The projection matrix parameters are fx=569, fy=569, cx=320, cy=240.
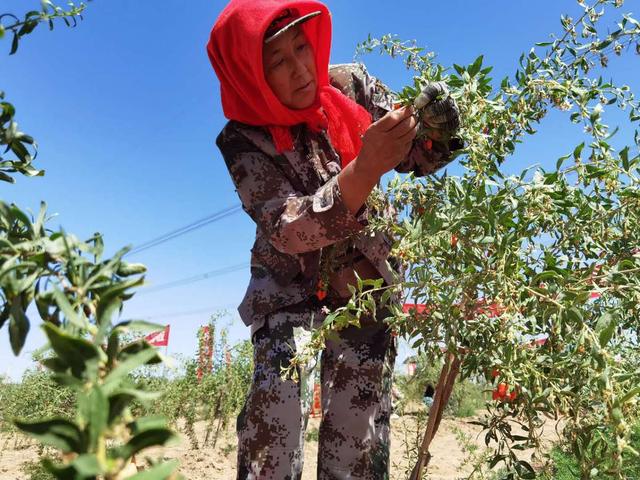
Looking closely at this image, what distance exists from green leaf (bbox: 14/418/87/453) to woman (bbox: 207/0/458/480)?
3.57ft

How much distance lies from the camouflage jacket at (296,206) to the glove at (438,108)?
0.30 metres

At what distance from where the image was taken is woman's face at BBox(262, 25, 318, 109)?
1720 mm

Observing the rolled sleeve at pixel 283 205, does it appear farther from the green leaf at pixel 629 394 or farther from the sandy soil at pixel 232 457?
the sandy soil at pixel 232 457

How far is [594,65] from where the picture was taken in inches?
53.1

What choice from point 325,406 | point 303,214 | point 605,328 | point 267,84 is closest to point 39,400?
point 325,406

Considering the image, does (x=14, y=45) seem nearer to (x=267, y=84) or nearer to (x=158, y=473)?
(x=158, y=473)

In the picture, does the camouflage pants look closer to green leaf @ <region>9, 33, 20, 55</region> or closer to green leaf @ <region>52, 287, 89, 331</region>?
green leaf @ <region>9, 33, 20, 55</region>

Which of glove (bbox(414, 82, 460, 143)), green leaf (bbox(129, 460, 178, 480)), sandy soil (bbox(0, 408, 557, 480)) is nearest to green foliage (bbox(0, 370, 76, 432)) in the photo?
sandy soil (bbox(0, 408, 557, 480))

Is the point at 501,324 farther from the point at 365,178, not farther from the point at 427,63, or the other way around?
the point at 427,63

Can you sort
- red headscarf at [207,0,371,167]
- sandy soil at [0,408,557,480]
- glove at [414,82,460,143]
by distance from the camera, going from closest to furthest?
glove at [414,82,460,143] → red headscarf at [207,0,371,167] → sandy soil at [0,408,557,480]

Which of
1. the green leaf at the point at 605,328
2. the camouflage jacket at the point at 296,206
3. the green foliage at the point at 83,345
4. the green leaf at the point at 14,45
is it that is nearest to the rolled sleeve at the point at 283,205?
the camouflage jacket at the point at 296,206

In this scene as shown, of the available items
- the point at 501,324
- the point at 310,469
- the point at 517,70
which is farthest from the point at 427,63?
the point at 310,469

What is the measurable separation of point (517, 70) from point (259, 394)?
1.00 m

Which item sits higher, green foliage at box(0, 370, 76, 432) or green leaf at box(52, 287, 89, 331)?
green foliage at box(0, 370, 76, 432)
